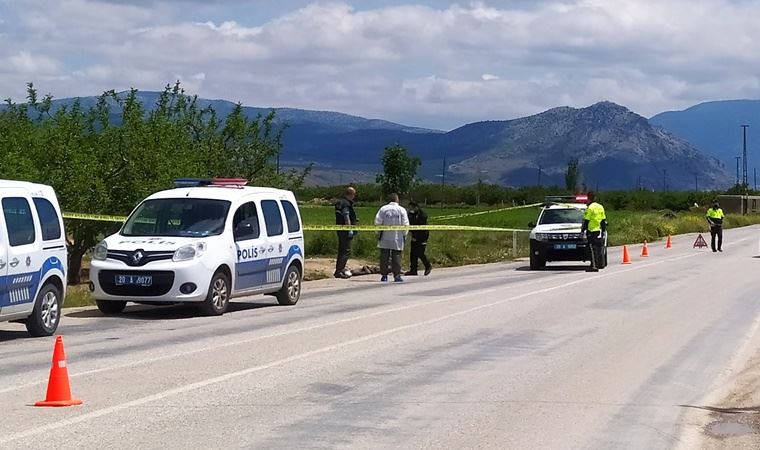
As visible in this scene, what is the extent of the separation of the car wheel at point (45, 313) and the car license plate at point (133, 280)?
202cm

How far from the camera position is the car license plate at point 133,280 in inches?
683

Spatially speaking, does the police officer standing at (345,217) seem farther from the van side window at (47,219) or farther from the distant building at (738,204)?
the distant building at (738,204)

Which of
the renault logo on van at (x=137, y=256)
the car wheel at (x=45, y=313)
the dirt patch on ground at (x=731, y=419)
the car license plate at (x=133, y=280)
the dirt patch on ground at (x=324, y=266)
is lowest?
the dirt patch on ground at (x=731, y=419)

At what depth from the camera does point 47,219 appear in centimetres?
1531

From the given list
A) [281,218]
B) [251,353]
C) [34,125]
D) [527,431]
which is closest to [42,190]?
[251,353]

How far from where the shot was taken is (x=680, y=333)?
17.0 metres

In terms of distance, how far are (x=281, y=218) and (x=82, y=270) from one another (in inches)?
415

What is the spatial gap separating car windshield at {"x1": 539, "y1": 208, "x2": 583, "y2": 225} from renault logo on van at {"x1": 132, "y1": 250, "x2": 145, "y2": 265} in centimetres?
1726

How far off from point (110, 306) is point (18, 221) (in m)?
3.98

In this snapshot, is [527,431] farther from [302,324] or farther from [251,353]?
[302,324]

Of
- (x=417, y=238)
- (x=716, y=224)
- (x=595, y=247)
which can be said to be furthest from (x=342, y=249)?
(x=716, y=224)

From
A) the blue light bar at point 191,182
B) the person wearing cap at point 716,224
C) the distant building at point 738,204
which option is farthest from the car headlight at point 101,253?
the distant building at point 738,204

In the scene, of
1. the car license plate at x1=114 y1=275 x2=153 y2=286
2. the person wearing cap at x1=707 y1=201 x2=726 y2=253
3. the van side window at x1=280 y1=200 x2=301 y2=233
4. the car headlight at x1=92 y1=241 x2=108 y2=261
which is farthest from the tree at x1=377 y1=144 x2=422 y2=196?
the car license plate at x1=114 y1=275 x2=153 y2=286

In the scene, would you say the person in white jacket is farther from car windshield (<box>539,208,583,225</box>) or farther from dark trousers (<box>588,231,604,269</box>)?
car windshield (<box>539,208,583,225</box>)
